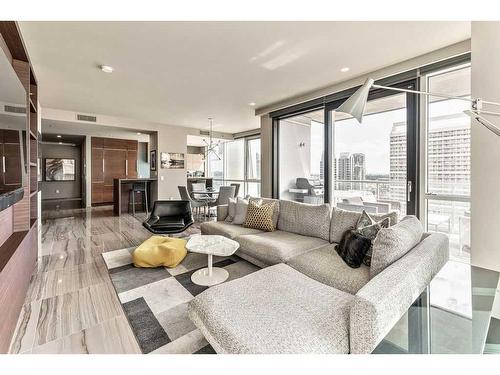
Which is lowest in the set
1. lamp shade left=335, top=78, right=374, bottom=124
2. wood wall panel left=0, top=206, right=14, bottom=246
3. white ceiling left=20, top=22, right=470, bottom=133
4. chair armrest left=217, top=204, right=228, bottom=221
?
chair armrest left=217, top=204, right=228, bottom=221

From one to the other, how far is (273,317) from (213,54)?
293 centimetres

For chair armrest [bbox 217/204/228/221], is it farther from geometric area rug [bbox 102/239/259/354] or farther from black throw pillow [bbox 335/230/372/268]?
black throw pillow [bbox 335/230/372/268]

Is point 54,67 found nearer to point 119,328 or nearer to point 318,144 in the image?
point 119,328

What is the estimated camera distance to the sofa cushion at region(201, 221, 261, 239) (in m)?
3.18

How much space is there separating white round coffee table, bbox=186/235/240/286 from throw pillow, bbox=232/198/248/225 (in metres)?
0.79

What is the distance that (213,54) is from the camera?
290cm

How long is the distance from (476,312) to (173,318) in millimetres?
2058

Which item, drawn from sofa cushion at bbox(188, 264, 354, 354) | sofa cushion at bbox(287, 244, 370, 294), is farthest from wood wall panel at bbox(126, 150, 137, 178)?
sofa cushion at bbox(188, 264, 354, 354)

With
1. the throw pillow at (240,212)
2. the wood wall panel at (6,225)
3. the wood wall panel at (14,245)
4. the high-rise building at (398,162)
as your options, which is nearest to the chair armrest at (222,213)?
the throw pillow at (240,212)

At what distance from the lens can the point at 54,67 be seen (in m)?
3.28

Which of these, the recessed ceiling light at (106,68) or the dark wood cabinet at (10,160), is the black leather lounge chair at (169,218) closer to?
the dark wood cabinet at (10,160)

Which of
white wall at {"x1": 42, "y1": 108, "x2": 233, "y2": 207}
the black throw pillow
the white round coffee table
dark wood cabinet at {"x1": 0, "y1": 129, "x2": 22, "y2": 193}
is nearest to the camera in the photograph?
dark wood cabinet at {"x1": 0, "y1": 129, "x2": 22, "y2": 193}

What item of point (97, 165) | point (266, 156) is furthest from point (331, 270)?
point (97, 165)

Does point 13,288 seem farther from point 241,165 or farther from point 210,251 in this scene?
point 241,165
